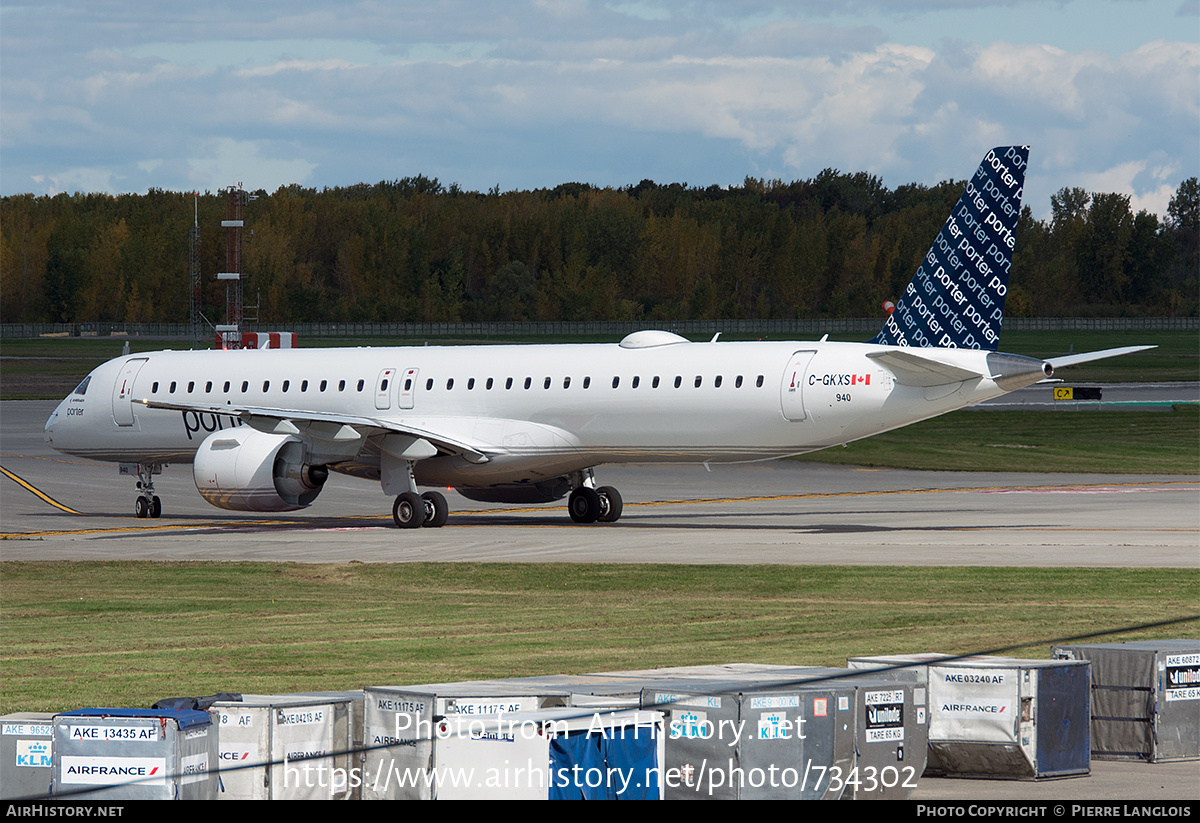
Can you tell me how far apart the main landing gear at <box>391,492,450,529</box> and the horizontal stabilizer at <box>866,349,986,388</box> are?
10.4m

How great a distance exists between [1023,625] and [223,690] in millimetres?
9841

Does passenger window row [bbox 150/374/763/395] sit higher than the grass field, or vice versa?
passenger window row [bbox 150/374/763/395]

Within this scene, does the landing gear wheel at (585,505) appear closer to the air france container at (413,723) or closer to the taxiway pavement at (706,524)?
the taxiway pavement at (706,524)

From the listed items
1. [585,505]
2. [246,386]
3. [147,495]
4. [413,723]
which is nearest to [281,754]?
[413,723]

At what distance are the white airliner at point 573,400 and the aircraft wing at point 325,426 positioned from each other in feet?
0.17

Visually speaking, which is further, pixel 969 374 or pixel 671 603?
pixel 969 374

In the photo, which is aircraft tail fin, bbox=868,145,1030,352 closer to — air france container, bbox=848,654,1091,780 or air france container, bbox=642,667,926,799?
air france container, bbox=848,654,1091,780

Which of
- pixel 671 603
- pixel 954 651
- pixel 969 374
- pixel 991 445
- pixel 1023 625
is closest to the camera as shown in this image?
pixel 954 651

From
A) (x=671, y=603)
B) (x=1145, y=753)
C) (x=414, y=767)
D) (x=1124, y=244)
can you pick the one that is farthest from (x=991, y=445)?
(x=1124, y=244)

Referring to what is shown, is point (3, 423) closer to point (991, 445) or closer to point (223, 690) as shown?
point (991, 445)

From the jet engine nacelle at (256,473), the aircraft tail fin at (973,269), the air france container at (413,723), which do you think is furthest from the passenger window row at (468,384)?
the air france container at (413,723)

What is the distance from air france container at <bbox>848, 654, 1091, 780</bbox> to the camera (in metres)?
12.1

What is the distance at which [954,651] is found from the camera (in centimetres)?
1733

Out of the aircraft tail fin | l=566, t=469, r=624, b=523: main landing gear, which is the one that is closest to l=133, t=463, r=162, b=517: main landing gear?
l=566, t=469, r=624, b=523: main landing gear
